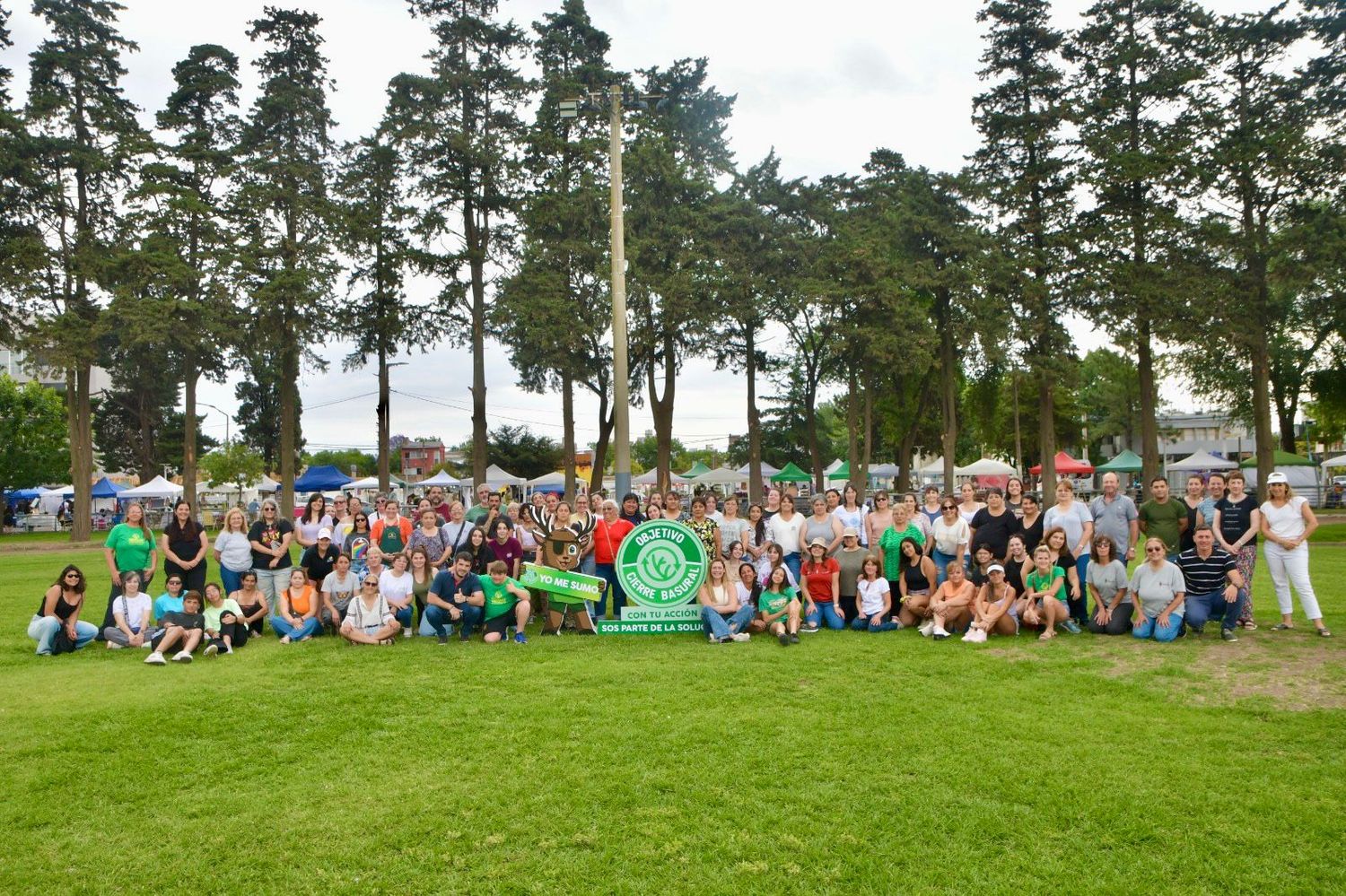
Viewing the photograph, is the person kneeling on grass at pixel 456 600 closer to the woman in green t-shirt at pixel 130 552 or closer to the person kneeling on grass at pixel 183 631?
the person kneeling on grass at pixel 183 631

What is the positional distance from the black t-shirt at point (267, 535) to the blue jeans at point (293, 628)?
0.77 metres

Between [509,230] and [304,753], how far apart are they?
27.5m

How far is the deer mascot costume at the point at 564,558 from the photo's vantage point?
403 inches

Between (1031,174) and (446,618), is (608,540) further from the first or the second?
(1031,174)

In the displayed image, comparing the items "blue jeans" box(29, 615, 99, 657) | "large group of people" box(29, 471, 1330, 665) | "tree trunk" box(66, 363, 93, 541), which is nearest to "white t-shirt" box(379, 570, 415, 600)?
"large group of people" box(29, 471, 1330, 665)

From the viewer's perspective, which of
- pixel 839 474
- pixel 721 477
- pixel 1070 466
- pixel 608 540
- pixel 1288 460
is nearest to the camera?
pixel 608 540

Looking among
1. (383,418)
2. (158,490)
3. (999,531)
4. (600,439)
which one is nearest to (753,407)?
(600,439)

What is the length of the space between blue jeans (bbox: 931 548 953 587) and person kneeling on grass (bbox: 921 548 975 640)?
45 cm

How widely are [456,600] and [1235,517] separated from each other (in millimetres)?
8396

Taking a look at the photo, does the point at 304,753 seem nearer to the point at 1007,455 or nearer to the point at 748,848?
the point at 748,848

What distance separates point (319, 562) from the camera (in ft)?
34.7

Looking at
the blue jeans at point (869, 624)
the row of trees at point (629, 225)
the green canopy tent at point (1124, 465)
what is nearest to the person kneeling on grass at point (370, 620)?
the blue jeans at point (869, 624)

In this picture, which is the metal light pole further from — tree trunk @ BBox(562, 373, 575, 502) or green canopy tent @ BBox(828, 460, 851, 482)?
green canopy tent @ BBox(828, 460, 851, 482)

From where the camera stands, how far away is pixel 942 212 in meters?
31.7
